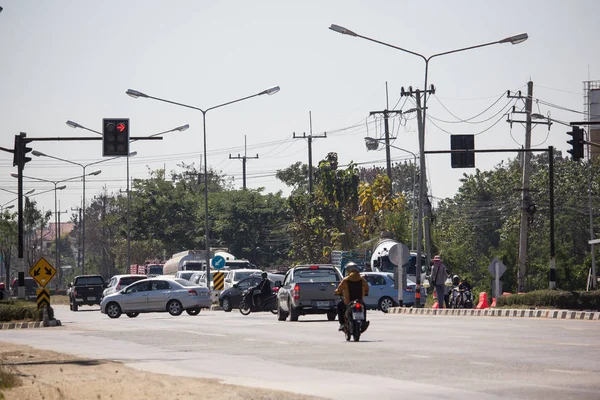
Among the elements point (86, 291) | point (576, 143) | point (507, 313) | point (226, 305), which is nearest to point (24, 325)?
point (226, 305)

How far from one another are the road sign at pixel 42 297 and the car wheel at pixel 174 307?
8754 millimetres

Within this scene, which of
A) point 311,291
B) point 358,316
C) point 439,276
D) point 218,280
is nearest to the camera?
point 358,316

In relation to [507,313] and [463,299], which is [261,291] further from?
[507,313]

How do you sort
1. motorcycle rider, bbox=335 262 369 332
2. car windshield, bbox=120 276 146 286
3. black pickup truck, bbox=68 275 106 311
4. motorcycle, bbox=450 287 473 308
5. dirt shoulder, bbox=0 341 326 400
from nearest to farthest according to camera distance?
dirt shoulder, bbox=0 341 326 400, motorcycle rider, bbox=335 262 369 332, motorcycle, bbox=450 287 473 308, car windshield, bbox=120 276 146 286, black pickup truck, bbox=68 275 106 311

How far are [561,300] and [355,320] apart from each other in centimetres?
1549

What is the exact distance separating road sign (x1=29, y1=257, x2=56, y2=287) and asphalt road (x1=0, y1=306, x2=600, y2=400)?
210 inches

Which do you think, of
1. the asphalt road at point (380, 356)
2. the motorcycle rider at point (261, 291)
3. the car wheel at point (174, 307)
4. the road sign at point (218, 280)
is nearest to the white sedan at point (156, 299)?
the car wheel at point (174, 307)

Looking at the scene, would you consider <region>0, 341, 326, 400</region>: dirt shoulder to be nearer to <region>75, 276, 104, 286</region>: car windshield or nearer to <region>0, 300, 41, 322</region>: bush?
<region>0, 300, 41, 322</region>: bush

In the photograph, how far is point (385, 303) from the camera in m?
45.2

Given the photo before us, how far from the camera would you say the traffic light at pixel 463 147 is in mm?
39188

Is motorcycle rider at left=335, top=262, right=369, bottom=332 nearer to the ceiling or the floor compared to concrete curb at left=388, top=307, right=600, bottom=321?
nearer to the ceiling

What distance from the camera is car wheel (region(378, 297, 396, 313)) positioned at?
45.0 meters

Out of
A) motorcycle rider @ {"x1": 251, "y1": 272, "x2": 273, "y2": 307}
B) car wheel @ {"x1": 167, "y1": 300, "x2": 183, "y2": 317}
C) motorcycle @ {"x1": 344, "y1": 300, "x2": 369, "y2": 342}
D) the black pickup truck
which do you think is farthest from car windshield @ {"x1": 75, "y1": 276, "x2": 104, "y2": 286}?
motorcycle @ {"x1": 344, "y1": 300, "x2": 369, "y2": 342}

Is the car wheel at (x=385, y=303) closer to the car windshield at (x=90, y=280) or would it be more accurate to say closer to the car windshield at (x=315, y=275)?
the car windshield at (x=315, y=275)
